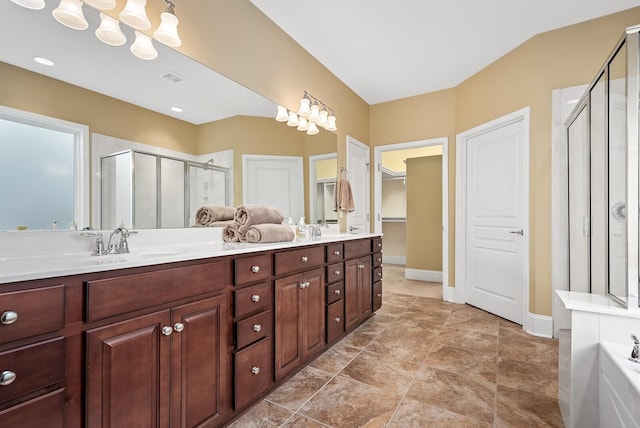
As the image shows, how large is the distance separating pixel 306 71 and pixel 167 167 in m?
1.79

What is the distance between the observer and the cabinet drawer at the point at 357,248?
252 cm

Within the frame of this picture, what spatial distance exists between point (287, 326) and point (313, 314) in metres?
0.29

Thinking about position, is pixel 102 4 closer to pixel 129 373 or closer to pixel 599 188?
pixel 129 373

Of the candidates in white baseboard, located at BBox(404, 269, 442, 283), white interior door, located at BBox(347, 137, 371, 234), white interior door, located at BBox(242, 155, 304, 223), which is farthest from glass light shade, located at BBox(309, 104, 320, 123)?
white baseboard, located at BBox(404, 269, 442, 283)

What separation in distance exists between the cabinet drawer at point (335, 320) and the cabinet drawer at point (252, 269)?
31.0 inches

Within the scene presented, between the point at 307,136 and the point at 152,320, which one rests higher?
the point at 307,136

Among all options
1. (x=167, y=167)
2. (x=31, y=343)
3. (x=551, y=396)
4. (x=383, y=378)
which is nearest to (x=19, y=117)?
(x=167, y=167)

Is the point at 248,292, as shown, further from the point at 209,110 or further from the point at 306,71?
the point at 306,71

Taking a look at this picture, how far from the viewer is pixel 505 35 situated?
110 inches

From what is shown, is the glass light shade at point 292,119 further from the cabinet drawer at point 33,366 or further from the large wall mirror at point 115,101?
the cabinet drawer at point 33,366

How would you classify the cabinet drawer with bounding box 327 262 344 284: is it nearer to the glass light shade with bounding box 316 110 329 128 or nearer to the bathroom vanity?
the bathroom vanity

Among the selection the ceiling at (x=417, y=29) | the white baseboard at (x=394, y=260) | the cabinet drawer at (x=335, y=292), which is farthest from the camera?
the white baseboard at (x=394, y=260)

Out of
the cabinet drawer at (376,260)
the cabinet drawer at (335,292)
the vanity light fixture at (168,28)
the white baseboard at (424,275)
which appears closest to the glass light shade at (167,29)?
the vanity light fixture at (168,28)

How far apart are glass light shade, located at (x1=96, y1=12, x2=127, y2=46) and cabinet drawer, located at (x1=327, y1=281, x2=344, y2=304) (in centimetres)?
188
